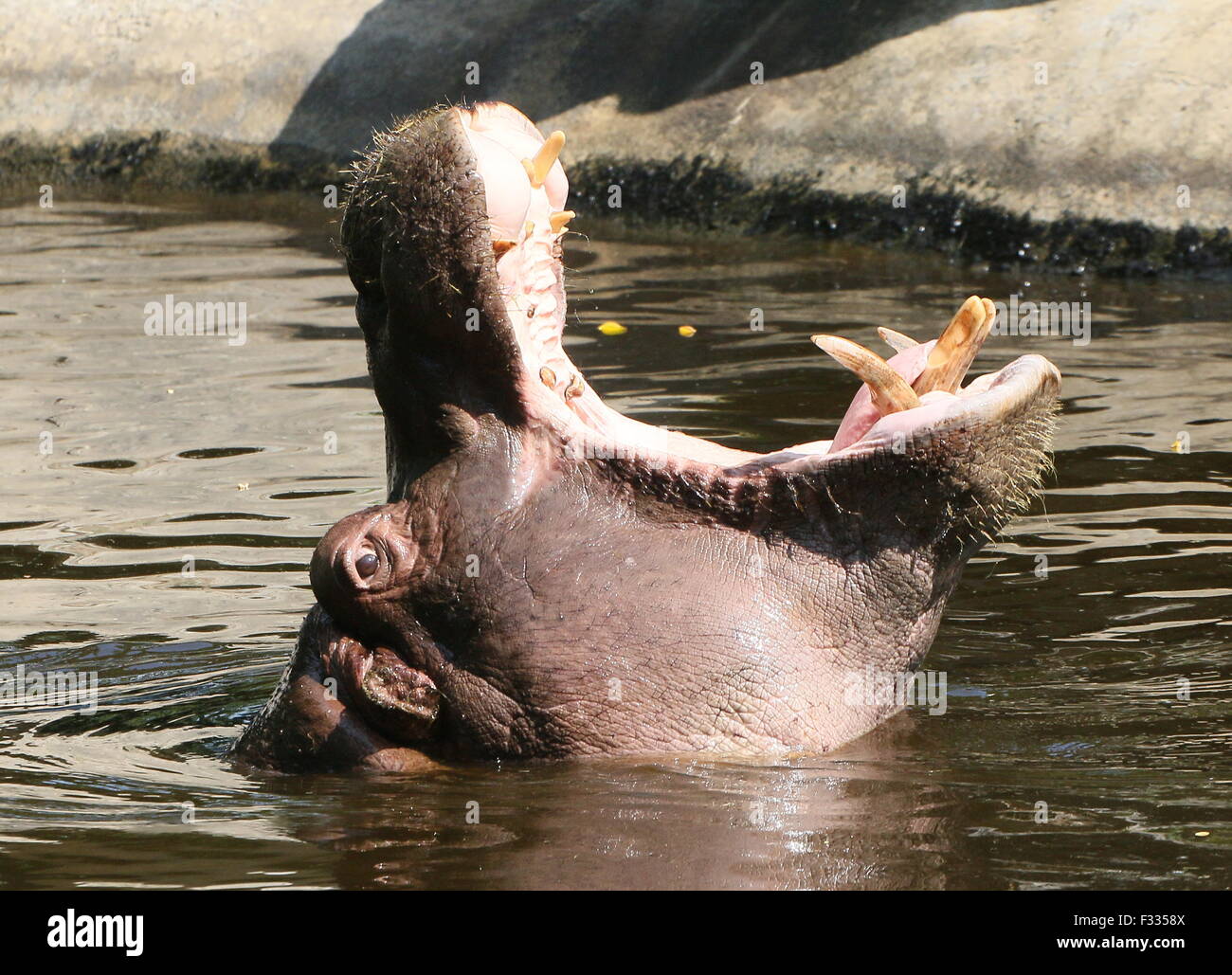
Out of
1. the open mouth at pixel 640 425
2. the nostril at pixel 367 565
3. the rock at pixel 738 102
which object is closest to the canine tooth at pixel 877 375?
the open mouth at pixel 640 425

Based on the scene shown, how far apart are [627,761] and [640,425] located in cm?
81

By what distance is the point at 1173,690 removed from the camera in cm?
495

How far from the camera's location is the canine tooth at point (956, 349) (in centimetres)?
418

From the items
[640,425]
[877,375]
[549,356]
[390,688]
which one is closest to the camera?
[877,375]

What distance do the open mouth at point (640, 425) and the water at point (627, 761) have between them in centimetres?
70

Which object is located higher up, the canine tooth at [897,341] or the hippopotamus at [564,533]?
the canine tooth at [897,341]

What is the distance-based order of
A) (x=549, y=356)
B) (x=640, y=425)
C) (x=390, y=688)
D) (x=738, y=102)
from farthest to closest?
(x=738, y=102) < (x=640, y=425) < (x=549, y=356) < (x=390, y=688)

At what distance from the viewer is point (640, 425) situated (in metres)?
4.56

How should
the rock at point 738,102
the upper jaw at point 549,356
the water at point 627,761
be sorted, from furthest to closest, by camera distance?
the rock at point 738,102 → the upper jaw at point 549,356 → the water at point 627,761

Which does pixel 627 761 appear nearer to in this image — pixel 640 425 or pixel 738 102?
pixel 640 425

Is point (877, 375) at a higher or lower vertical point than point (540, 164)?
lower

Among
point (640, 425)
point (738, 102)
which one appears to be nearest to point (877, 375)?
point (640, 425)

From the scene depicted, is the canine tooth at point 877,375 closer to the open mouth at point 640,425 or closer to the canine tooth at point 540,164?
the open mouth at point 640,425
